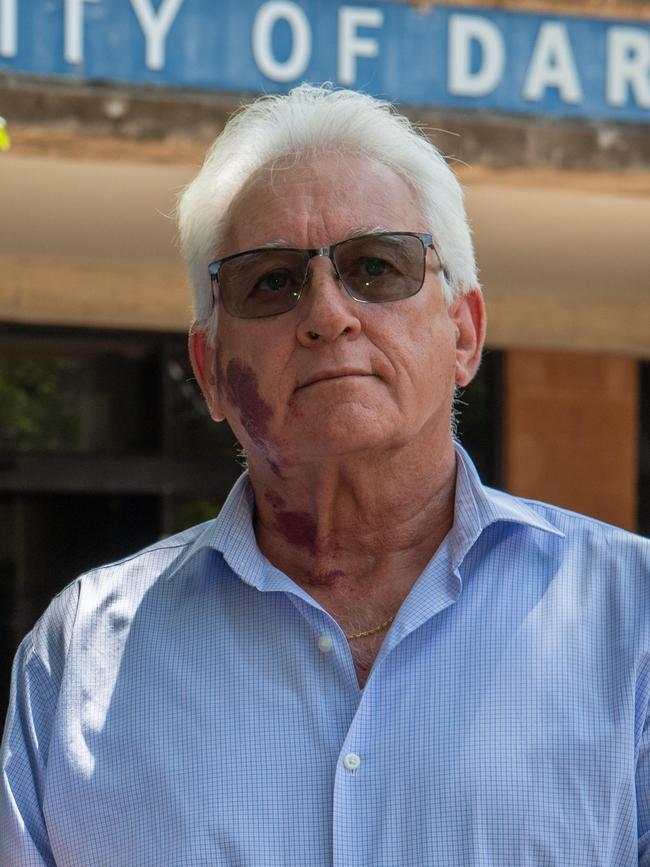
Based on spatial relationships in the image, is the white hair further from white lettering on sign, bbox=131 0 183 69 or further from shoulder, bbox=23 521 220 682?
white lettering on sign, bbox=131 0 183 69

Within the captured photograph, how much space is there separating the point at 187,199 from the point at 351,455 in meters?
0.54

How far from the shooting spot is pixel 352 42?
5.57 metres

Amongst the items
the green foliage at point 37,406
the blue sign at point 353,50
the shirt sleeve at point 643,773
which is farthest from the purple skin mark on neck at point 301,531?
the green foliage at point 37,406

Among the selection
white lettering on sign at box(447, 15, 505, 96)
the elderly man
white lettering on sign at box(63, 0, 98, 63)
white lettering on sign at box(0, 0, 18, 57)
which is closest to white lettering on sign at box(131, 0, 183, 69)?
white lettering on sign at box(63, 0, 98, 63)

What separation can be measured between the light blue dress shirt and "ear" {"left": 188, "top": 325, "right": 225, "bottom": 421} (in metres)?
0.24

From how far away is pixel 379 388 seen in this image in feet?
6.64

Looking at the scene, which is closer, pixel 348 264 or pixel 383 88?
pixel 348 264

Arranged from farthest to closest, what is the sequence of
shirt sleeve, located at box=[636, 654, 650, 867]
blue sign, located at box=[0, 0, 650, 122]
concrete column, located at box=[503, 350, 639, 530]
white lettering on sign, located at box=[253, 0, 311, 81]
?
concrete column, located at box=[503, 350, 639, 530], white lettering on sign, located at box=[253, 0, 311, 81], blue sign, located at box=[0, 0, 650, 122], shirt sleeve, located at box=[636, 654, 650, 867]

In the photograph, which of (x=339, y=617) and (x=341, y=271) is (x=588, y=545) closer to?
(x=339, y=617)

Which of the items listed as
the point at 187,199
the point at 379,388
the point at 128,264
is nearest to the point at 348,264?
the point at 379,388

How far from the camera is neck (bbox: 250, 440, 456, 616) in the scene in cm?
210

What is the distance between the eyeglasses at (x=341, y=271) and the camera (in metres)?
2.07

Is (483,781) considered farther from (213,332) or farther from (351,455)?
(213,332)

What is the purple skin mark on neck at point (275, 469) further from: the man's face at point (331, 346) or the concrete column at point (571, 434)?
the concrete column at point (571, 434)
